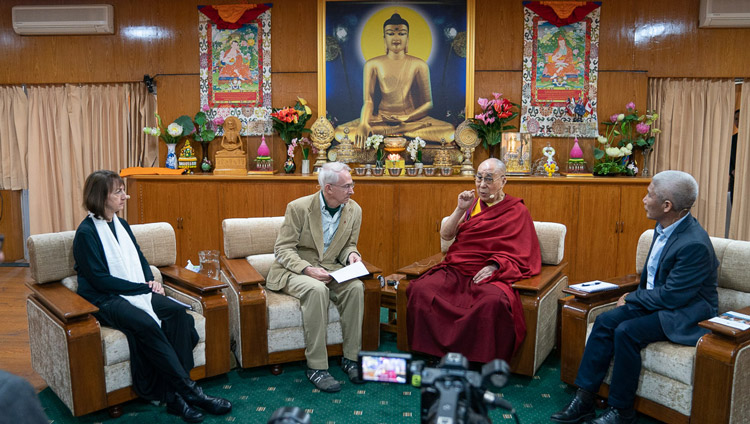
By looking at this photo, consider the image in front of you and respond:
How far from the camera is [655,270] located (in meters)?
3.04

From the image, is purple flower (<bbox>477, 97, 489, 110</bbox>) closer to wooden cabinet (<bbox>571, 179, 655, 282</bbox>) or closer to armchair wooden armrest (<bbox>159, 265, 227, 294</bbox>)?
wooden cabinet (<bbox>571, 179, 655, 282</bbox>)

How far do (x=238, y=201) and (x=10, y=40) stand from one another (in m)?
3.29

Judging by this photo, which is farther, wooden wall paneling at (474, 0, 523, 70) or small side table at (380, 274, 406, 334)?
wooden wall paneling at (474, 0, 523, 70)

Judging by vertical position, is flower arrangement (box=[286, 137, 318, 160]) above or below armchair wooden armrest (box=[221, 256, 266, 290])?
above

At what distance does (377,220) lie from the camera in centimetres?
550

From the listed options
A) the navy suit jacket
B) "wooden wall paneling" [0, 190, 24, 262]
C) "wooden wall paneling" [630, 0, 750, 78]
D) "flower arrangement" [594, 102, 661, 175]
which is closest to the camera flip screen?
the navy suit jacket

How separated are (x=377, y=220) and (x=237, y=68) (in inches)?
88.7

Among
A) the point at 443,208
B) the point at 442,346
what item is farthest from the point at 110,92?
the point at 442,346

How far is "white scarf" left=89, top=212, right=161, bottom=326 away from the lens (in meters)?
3.09

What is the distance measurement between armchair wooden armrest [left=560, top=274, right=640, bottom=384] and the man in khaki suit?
122cm

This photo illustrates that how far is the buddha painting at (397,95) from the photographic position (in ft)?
19.2

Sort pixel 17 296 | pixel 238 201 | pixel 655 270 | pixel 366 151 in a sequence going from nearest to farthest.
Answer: pixel 655 270
pixel 17 296
pixel 238 201
pixel 366 151

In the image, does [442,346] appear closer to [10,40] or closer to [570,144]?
[570,144]

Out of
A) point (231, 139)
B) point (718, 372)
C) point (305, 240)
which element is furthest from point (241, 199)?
point (718, 372)
